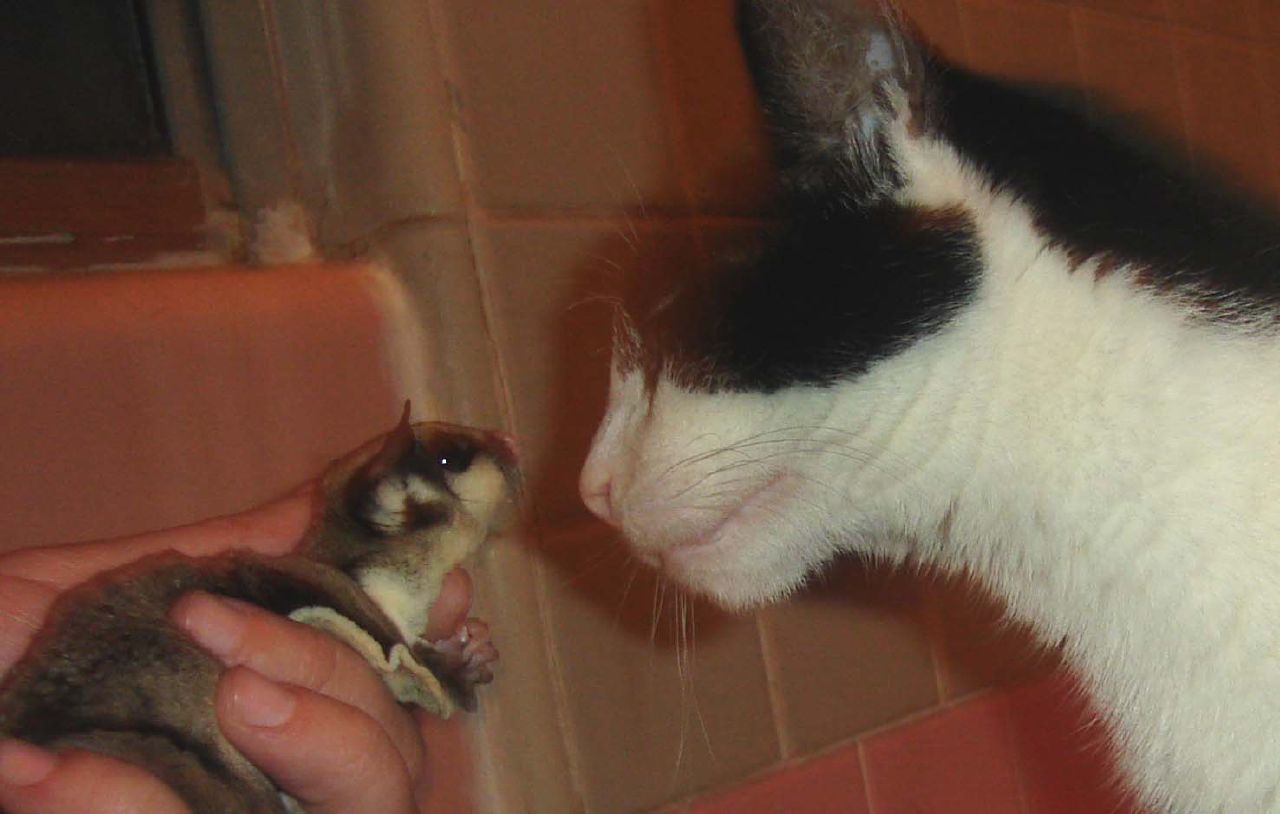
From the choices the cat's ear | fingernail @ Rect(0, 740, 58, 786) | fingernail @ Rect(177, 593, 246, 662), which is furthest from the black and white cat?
fingernail @ Rect(0, 740, 58, 786)

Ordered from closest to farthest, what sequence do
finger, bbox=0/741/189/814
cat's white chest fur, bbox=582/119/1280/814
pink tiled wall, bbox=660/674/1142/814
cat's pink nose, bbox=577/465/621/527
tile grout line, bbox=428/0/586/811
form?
finger, bbox=0/741/189/814, cat's white chest fur, bbox=582/119/1280/814, cat's pink nose, bbox=577/465/621/527, tile grout line, bbox=428/0/586/811, pink tiled wall, bbox=660/674/1142/814

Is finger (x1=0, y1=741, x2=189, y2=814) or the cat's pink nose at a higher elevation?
finger (x1=0, y1=741, x2=189, y2=814)

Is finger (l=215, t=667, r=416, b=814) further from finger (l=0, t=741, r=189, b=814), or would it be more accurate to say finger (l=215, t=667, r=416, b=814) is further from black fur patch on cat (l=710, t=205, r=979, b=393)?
black fur patch on cat (l=710, t=205, r=979, b=393)

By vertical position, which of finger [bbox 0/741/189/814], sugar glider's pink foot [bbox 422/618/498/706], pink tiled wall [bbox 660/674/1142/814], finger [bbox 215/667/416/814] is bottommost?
pink tiled wall [bbox 660/674/1142/814]

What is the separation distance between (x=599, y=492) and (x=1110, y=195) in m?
0.35

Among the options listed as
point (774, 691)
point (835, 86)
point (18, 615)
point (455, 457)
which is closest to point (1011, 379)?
point (835, 86)

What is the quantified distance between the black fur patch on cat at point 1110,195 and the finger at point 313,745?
464mm

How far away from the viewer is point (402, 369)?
90 centimetres

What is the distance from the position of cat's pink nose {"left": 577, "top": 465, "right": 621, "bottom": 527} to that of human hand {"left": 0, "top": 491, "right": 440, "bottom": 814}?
166 millimetres

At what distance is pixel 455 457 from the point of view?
0.74 meters

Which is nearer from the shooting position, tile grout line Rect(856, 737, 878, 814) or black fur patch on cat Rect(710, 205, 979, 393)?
black fur patch on cat Rect(710, 205, 979, 393)

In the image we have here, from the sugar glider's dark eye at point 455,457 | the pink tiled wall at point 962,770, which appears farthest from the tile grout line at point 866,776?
the sugar glider's dark eye at point 455,457

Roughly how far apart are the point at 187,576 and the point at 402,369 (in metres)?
0.31

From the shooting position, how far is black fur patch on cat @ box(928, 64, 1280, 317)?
2.11 feet
